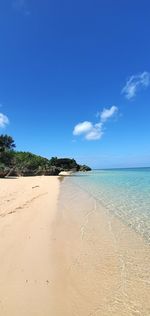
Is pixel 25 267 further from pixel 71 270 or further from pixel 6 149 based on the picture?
pixel 6 149

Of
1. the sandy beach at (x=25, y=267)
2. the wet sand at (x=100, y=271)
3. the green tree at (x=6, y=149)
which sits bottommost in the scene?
the wet sand at (x=100, y=271)

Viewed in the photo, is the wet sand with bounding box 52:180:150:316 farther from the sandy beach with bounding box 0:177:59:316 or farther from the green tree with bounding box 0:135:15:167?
the green tree with bounding box 0:135:15:167

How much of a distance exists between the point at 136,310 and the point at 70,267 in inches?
62.9

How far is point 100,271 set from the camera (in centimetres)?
435

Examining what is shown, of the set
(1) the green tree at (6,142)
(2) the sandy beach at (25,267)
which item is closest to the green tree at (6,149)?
(1) the green tree at (6,142)

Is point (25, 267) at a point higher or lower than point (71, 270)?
higher

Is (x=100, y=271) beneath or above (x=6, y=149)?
beneath

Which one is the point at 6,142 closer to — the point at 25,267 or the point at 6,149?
the point at 6,149

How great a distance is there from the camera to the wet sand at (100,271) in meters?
3.24

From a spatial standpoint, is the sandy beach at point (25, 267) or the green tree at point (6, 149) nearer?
the sandy beach at point (25, 267)

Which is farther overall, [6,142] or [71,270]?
[6,142]

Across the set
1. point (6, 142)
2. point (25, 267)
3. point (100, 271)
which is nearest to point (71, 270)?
point (100, 271)

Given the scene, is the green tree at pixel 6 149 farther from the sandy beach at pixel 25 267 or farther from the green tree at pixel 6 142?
the sandy beach at pixel 25 267

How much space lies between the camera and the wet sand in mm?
3236
